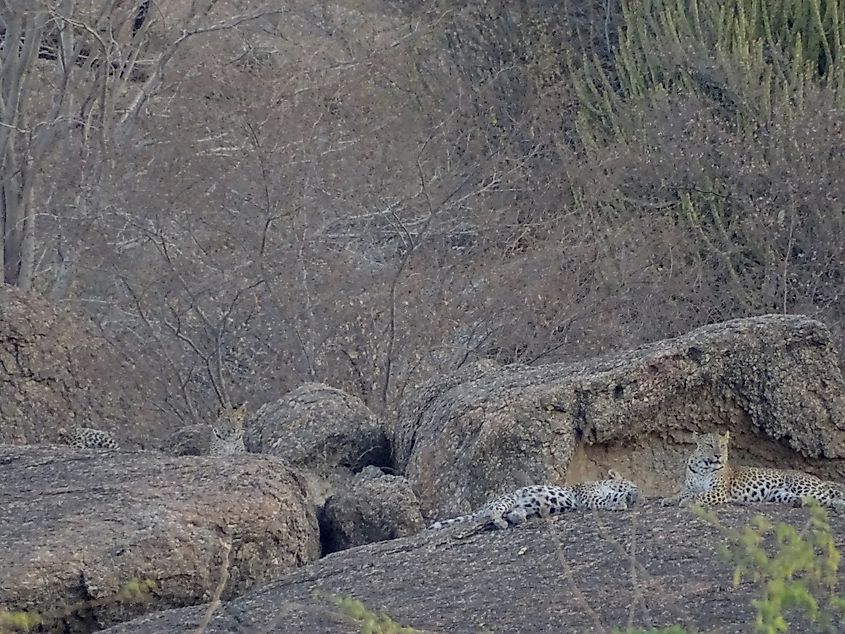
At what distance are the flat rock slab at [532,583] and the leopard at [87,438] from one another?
2.84 metres

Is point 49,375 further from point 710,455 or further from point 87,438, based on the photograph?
Result: point 710,455

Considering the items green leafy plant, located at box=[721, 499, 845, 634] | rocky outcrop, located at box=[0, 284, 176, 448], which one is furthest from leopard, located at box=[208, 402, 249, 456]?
green leafy plant, located at box=[721, 499, 845, 634]

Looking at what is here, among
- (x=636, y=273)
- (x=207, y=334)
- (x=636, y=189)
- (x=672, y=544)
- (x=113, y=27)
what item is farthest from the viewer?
(x=636, y=189)

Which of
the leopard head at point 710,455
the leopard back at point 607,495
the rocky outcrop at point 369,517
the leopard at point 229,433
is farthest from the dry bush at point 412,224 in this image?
the leopard back at point 607,495

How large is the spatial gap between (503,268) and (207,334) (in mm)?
3008

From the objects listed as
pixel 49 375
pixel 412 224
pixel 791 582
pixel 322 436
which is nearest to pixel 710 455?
pixel 322 436

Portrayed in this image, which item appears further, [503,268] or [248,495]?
[503,268]

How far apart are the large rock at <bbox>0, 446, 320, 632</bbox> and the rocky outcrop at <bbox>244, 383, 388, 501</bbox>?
1.50 metres

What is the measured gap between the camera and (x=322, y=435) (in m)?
9.55

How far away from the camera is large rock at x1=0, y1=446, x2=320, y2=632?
6.69 metres

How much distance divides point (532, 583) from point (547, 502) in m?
1.12

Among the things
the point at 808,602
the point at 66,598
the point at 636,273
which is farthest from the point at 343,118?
the point at 808,602

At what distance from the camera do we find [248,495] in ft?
24.4

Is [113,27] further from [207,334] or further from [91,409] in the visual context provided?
[91,409]
